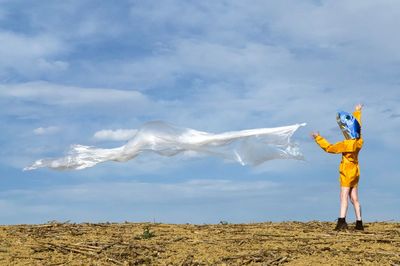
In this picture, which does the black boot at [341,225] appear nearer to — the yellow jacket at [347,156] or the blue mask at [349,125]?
the yellow jacket at [347,156]

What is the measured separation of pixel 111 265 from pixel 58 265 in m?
0.81

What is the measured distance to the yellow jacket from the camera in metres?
13.8

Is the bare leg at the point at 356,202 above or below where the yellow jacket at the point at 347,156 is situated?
below

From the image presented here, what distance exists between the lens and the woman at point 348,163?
1377 cm

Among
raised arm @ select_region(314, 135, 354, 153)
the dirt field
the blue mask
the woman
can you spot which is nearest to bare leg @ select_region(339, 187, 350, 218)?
the woman

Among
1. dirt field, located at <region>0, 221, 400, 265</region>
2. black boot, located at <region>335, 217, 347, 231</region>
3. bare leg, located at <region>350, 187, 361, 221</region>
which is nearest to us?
dirt field, located at <region>0, 221, 400, 265</region>

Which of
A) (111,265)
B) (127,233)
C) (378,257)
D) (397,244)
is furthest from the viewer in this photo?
(127,233)

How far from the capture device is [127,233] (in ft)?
41.1

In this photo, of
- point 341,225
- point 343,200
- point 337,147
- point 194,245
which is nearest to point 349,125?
point 337,147

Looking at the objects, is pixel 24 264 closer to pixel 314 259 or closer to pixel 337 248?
pixel 314 259

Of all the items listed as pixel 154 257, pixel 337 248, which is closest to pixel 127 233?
pixel 154 257

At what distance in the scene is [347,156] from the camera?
13.9m

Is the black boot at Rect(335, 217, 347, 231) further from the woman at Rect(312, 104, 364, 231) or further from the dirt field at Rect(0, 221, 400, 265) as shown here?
the dirt field at Rect(0, 221, 400, 265)

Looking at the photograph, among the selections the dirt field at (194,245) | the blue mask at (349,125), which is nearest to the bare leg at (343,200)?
the dirt field at (194,245)
